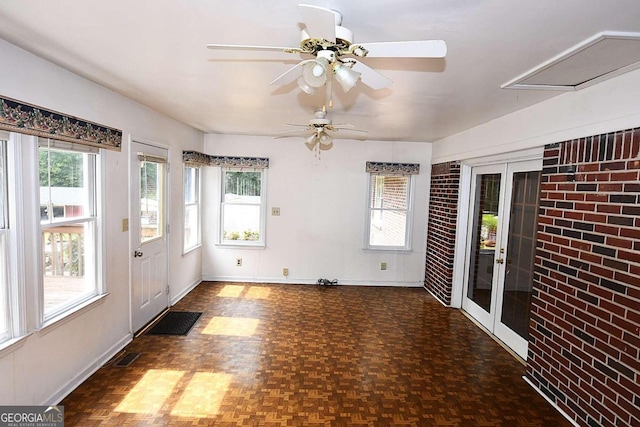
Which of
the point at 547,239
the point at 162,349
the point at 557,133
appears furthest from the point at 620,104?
the point at 162,349

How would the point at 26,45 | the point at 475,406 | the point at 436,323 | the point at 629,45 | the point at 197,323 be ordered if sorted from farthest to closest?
the point at 436,323 → the point at 197,323 → the point at 475,406 → the point at 26,45 → the point at 629,45

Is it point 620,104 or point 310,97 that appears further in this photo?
point 310,97

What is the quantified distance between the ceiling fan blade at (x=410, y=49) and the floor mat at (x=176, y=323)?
3293mm

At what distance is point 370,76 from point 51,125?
2.07 m

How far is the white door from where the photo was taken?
3.34 meters

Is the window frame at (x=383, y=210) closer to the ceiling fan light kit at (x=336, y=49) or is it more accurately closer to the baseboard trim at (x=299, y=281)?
the baseboard trim at (x=299, y=281)

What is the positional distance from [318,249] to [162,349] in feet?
9.15

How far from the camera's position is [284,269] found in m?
5.41

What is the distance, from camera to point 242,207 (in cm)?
536

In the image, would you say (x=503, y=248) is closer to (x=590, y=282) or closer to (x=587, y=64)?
(x=590, y=282)

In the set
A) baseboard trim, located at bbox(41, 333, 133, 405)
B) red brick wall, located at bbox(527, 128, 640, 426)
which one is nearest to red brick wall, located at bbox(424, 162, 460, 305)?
red brick wall, located at bbox(527, 128, 640, 426)

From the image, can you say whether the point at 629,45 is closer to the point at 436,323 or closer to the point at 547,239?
the point at 547,239

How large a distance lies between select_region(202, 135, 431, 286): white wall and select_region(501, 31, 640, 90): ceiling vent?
301 centimetres

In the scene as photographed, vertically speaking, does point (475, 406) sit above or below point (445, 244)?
below
